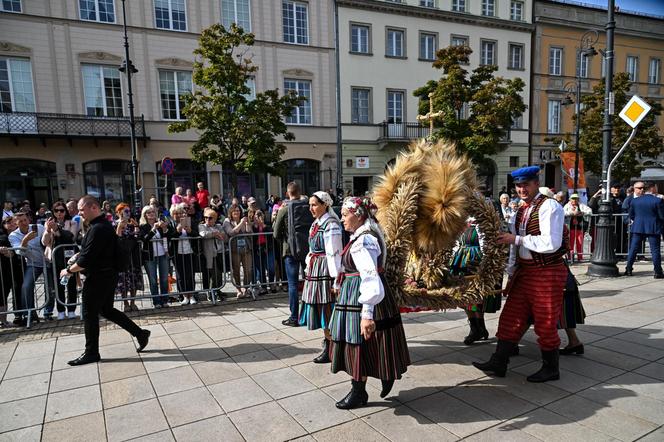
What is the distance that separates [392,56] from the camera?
24938mm

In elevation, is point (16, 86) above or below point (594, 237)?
above

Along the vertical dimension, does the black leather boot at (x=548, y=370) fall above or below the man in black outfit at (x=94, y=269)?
below

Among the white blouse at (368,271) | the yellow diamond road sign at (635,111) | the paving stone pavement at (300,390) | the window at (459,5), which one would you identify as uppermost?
the window at (459,5)

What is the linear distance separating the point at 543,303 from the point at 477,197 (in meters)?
1.18

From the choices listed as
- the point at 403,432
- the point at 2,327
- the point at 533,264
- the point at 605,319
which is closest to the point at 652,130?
the point at 605,319

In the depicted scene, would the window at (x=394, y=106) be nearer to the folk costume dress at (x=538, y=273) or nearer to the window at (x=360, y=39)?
the window at (x=360, y=39)

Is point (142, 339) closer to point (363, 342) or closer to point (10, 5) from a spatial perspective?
point (363, 342)

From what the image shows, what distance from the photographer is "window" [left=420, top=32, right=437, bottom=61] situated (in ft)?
84.4

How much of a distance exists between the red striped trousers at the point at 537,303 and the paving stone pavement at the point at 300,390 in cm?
Result: 48

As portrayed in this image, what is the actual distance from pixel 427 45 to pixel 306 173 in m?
11.2

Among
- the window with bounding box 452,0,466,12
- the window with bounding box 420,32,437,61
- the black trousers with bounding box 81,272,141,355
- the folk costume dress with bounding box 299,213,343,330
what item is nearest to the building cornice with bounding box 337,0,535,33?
the window with bounding box 452,0,466,12

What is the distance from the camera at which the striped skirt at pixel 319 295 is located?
4621mm

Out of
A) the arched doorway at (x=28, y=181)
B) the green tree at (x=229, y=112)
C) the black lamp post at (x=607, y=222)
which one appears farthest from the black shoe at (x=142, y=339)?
the arched doorway at (x=28, y=181)

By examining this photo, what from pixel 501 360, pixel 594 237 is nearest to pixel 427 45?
pixel 594 237
